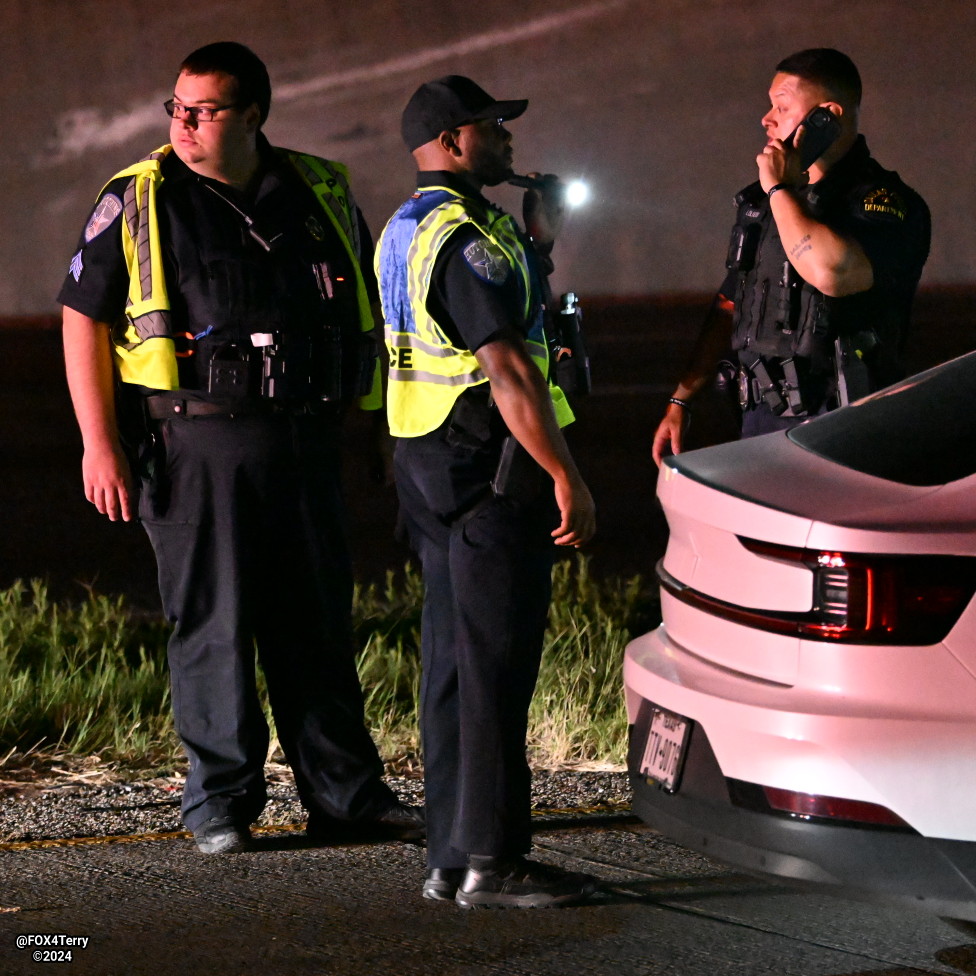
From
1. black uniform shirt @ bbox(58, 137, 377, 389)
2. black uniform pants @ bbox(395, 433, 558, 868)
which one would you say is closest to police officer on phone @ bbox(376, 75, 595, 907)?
black uniform pants @ bbox(395, 433, 558, 868)

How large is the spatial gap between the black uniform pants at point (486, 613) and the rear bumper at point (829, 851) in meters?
0.62

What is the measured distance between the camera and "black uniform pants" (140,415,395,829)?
15.2 feet

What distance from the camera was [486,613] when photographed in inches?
156

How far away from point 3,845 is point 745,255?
102 inches

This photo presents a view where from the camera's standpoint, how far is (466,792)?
158 inches

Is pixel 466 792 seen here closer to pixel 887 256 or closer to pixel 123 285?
pixel 123 285

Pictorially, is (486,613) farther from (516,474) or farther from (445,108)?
(445,108)

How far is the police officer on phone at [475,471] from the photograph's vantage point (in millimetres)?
3873

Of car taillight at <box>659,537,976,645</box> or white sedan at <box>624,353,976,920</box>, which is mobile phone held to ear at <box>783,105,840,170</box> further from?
car taillight at <box>659,537,976,645</box>

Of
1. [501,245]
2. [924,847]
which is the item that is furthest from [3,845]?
[924,847]

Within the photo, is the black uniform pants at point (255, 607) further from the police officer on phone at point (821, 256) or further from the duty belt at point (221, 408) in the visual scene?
the police officer on phone at point (821, 256)

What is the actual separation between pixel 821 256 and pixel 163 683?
2615mm

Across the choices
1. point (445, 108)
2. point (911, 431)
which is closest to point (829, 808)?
point (911, 431)

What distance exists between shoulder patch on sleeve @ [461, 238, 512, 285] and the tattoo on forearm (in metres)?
1.33
